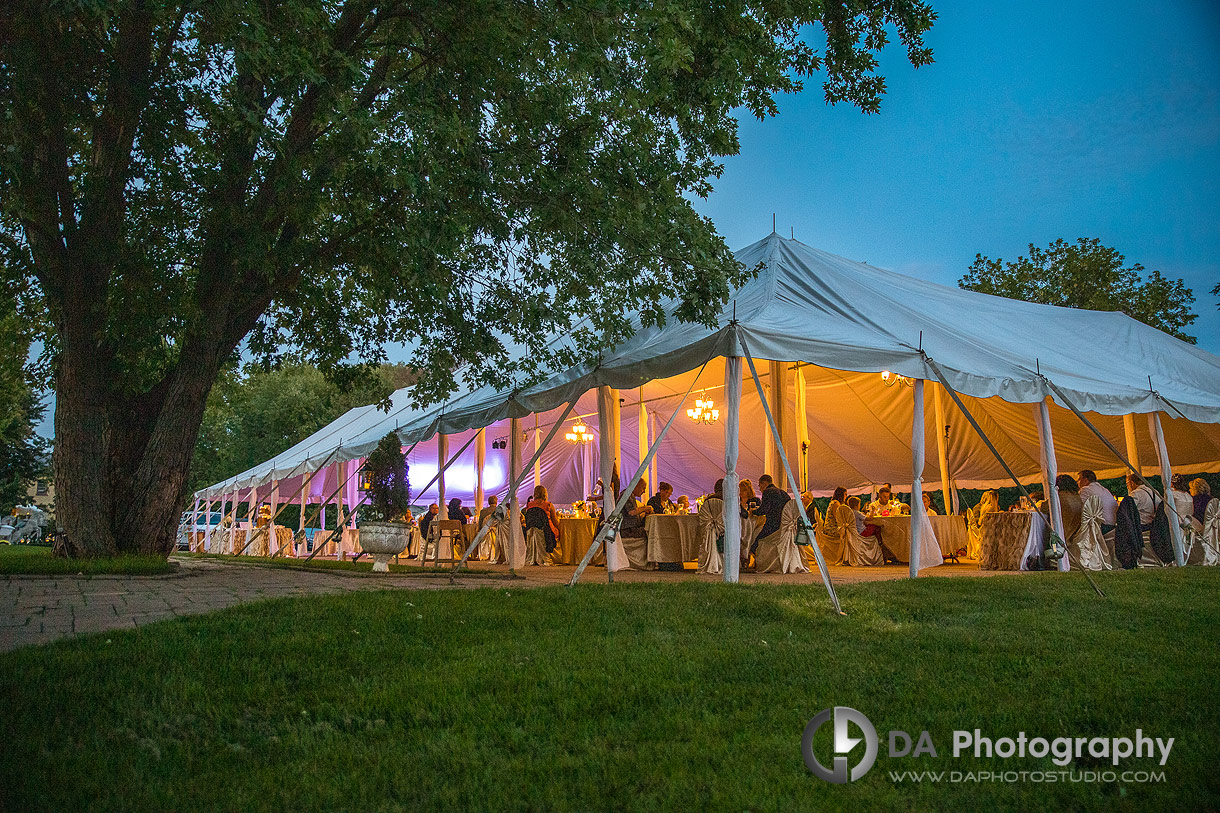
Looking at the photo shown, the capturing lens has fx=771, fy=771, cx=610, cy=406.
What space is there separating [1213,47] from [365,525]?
845 centimetres

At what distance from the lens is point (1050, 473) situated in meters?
8.47

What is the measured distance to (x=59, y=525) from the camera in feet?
26.9

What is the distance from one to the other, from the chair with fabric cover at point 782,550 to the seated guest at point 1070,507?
10.2ft

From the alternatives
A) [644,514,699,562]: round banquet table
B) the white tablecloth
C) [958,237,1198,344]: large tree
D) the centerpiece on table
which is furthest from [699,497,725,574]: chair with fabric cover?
[958,237,1198,344]: large tree

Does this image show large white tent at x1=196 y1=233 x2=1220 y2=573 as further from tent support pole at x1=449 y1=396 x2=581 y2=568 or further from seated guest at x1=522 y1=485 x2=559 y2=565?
seated guest at x1=522 y1=485 x2=559 y2=565

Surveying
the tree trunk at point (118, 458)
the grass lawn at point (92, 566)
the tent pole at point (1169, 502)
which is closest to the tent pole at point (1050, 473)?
the tent pole at point (1169, 502)

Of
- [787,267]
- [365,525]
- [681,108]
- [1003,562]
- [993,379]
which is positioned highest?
[681,108]

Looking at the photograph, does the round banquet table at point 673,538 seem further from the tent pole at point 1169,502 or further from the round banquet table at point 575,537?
the tent pole at point 1169,502

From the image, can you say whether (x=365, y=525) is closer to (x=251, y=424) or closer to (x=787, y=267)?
(x=787, y=267)

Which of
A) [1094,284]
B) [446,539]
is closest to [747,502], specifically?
[446,539]

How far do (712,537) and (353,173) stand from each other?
563 cm

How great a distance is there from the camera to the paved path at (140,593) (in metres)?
4.31

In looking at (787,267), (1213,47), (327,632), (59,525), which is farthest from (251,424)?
(1213,47)

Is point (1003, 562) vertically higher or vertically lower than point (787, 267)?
lower
